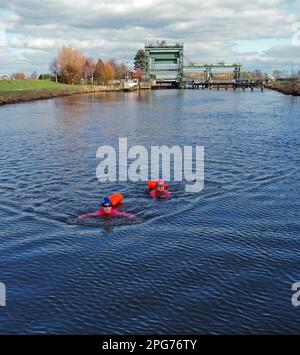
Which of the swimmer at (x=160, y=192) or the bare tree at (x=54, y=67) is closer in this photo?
the swimmer at (x=160, y=192)

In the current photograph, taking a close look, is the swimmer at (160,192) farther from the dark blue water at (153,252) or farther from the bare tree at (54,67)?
the bare tree at (54,67)

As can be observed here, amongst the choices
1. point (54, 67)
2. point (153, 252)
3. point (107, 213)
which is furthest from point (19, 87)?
point (153, 252)

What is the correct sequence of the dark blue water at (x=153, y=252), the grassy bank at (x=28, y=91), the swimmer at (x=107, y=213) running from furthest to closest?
the grassy bank at (x=28, y=91)
the swimmer at (x=107, y=213)
the dark blue water at (x=153, y=252)

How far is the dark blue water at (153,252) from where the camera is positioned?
16250 millimetres

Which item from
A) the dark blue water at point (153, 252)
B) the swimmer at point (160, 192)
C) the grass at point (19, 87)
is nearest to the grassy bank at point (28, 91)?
the grass at point (19, 87)

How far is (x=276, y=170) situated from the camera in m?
36.3

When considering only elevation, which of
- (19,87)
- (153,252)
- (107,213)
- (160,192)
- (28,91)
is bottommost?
(153,252)

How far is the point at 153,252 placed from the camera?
2128 centimetres

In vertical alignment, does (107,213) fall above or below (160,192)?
below

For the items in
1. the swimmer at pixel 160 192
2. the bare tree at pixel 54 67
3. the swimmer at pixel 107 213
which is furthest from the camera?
the bare tree at pixel 54 67

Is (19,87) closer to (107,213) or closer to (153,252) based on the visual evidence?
(107,213)

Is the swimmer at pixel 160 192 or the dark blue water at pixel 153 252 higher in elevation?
the swimmer at pixel 160 192

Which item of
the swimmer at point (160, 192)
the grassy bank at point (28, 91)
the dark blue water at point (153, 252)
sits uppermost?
the grassy bank at point (28, 91)
